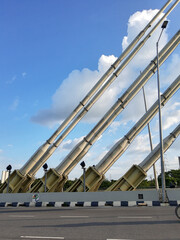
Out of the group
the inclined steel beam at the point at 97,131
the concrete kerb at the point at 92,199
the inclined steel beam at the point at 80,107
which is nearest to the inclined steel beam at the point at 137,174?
the concrete kerb at the point at 92,199

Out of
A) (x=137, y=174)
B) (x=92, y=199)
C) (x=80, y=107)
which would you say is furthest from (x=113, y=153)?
(x=80, y=107)

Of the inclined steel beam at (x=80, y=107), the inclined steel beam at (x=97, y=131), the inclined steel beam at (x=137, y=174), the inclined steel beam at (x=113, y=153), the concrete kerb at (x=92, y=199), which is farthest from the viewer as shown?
the inclined steel beam at (x=80, y=107)

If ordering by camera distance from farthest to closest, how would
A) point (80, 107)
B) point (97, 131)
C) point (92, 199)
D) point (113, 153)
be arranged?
point (80, 107), point (97, 131), point (113, 153), point (92, 199)

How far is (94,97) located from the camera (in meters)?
27.2

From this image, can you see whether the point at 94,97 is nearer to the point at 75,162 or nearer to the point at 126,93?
the point at 126,93

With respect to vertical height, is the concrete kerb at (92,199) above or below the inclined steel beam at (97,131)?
below

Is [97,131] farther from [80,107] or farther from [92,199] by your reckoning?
[92,199]

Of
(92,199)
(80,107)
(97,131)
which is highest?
(80,107)

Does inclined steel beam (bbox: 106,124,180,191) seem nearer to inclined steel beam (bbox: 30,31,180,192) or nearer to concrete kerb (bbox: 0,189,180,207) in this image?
concrete kerb (bbox: 0,189,180,207)

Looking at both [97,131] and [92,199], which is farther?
[97,131]

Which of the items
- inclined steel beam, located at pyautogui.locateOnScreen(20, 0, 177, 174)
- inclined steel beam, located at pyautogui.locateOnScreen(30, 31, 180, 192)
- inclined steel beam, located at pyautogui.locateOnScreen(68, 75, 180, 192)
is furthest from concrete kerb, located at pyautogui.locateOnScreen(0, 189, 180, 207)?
inclined steel beam, located at pyautogui.locateOnScreen(20, 0, 177, 174)

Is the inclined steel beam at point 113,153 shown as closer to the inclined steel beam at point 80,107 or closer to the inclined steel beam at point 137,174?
the inclined steel beam at point 137,174

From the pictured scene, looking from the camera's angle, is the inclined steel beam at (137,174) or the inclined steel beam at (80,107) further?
the inclined steel beam at (80,107)

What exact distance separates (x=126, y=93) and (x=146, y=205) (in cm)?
1267
